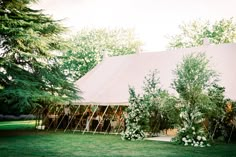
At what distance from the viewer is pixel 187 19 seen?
4094 centimetres

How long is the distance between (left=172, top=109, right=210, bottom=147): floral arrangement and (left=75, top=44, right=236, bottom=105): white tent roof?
2.20 m

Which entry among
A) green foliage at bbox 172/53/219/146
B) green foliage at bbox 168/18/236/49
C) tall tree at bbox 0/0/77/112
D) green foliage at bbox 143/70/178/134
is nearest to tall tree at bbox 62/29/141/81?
green foliage at bbox 168/18/236/49

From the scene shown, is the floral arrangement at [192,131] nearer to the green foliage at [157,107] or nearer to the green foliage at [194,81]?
the green foliage at [194,81]

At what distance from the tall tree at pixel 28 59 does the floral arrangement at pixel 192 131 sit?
18.0 feet

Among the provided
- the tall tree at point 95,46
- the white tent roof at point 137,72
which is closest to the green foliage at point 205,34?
the tall tree at point 95,46

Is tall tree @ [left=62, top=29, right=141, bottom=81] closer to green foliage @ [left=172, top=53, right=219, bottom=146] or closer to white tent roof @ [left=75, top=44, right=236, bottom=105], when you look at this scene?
white tent roof @ [left=75, top=44, right=236, bottom=105]

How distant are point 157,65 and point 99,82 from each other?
2873mm

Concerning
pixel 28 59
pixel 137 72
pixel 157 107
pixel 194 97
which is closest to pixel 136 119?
pixel 157 107

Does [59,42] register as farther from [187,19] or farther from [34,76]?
[187,19]

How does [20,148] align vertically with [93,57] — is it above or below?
below

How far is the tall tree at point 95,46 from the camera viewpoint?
37.1 m

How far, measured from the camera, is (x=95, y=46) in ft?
127

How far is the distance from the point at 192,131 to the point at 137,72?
611 centimetres

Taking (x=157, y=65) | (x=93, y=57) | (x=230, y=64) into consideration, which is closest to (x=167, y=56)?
(x=157, y=65)
